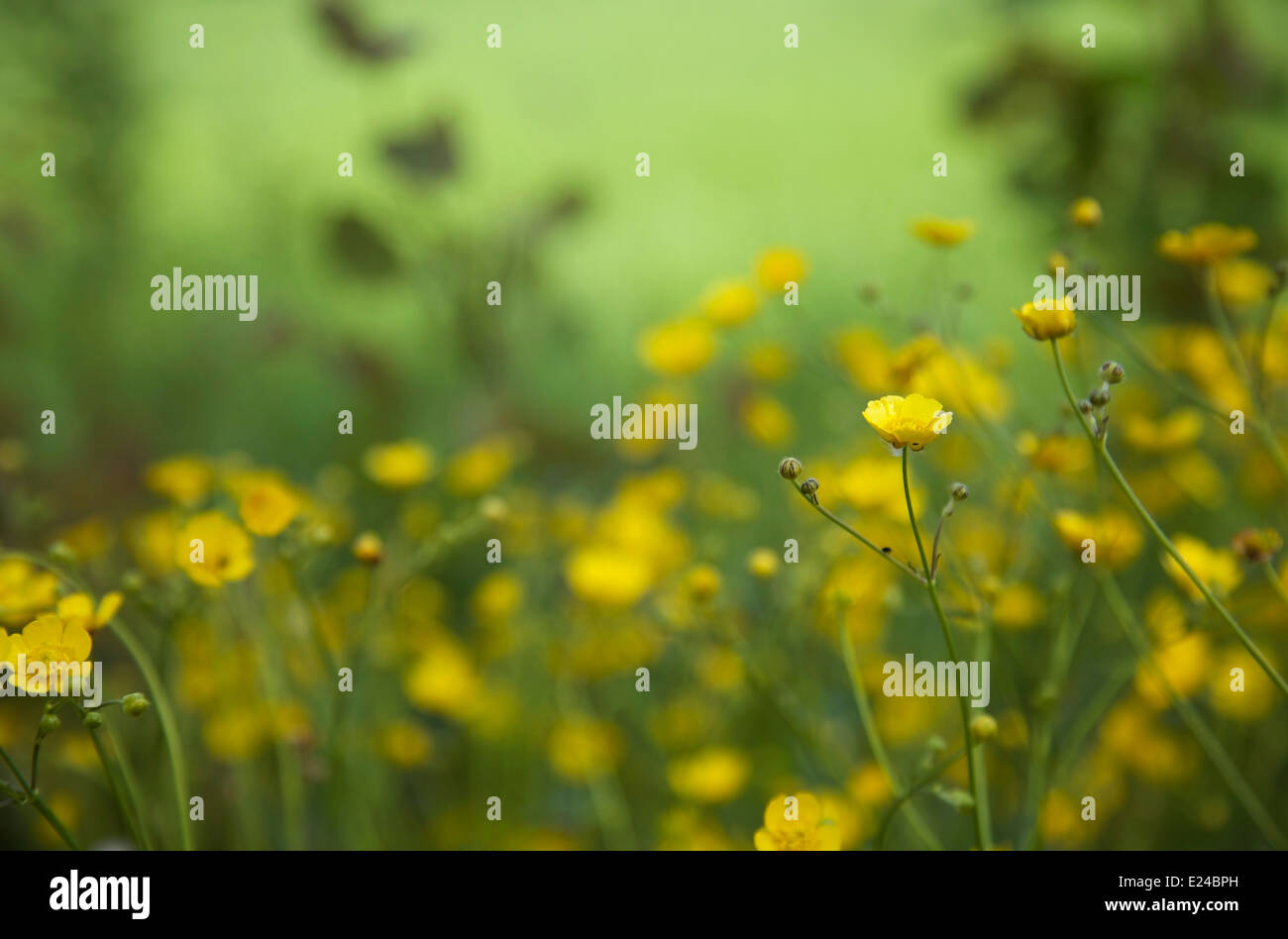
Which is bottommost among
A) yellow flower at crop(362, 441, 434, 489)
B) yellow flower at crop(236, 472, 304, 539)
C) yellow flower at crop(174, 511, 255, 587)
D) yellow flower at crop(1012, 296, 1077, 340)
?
yellow flower at crop(174, 511, 255, 587)

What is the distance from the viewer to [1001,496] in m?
1.23

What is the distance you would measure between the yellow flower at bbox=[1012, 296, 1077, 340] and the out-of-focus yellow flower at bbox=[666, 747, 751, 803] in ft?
1.89

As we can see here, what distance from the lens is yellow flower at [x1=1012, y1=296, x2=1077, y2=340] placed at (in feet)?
2.31

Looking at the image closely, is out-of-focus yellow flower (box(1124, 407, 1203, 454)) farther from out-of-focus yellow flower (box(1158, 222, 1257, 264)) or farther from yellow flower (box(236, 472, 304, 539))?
yellow flower (box(236, 472, 304, 539))

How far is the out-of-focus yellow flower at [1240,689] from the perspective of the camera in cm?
114

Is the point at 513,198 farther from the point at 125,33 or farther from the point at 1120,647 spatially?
the point at 1120,647

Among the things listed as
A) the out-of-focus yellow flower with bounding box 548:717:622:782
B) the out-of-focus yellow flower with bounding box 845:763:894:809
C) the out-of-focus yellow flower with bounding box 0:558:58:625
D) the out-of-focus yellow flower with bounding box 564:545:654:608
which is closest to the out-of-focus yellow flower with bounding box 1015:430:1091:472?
the out-of-focus yellow flower with bounding box 845:763:894:809

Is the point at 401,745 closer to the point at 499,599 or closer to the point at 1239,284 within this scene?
the point at 499,599

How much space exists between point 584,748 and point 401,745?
0.22 meters

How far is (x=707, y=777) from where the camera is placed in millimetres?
1079

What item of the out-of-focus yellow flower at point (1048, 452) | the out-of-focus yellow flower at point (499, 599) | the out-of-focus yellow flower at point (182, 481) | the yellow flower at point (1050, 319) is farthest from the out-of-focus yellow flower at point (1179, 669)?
the out-of-focus yellow flower at point (182, 481)

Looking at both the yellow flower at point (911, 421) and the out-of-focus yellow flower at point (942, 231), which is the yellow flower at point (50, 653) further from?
the out-of-focus yellow flower at point (942, 231)
